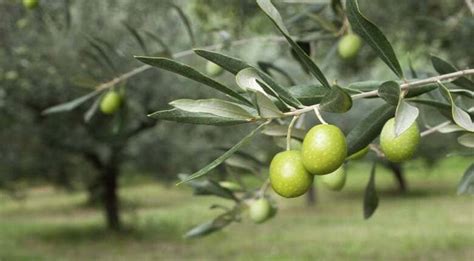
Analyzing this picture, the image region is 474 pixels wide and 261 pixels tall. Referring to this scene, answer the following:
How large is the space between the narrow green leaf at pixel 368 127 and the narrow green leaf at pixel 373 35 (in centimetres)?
15

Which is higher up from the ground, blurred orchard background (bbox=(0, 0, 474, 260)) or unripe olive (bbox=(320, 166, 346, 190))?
blurred orchard background (bbox=(0, 0, 474, 260))

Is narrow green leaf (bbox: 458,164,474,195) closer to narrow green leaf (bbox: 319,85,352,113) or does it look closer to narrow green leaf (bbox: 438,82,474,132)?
narrow green leaf (bbox: 438,82,474,132)

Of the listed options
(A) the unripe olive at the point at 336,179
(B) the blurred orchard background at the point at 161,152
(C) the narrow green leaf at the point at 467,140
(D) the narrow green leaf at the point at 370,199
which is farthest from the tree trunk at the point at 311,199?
(C) the narrow green leaf at the point at 467,140

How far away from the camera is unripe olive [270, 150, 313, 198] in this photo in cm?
94

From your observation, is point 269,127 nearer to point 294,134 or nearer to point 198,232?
point 294,134

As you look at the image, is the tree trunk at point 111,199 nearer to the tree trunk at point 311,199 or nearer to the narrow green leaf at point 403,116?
the tree trunk at point 311,199

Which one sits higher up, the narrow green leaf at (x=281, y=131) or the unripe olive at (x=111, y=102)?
the unripe olive at (x=111, y=102)

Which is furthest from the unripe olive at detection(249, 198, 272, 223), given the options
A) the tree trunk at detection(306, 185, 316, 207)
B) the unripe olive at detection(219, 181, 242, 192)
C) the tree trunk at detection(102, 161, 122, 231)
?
the tree trunk at detection(306, 185, 316, 207)

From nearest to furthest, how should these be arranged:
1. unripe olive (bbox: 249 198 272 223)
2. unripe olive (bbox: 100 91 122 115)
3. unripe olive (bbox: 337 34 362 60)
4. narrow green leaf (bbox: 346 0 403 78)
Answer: narrow green leaf (bbox: 346 0 403 78)
unripe olive (bbox: 249 198 272 223)
unripe olive (bbox: 337 34 362 60)
unripe olive (bbox: 100 91 122 115)

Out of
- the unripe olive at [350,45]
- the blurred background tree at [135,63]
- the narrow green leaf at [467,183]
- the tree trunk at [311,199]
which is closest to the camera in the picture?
the narrow green leaf at [467,183]

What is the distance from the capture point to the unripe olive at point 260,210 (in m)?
1.79

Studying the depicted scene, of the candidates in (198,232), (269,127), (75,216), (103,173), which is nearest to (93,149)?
(103,173)

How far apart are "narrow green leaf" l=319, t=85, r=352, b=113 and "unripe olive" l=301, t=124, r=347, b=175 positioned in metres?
0.06

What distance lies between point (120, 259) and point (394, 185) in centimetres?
1644
